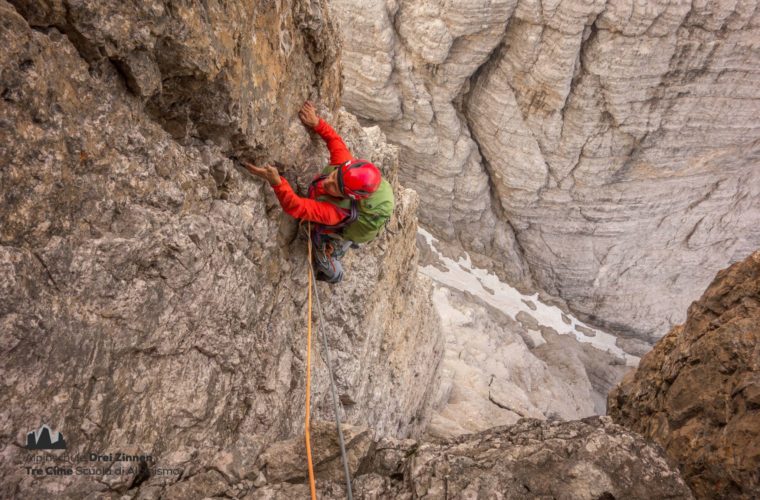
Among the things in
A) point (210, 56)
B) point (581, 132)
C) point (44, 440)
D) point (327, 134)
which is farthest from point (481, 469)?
point (581, 132)

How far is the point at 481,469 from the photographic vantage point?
358 cm

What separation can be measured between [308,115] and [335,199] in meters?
1.21

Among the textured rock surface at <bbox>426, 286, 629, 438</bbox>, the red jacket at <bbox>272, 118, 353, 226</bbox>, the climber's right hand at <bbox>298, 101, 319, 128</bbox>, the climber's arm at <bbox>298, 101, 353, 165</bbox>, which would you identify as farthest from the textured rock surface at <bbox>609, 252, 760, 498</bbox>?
the textured rock surface at <bbox>426, 286, 629, 438</bbox>

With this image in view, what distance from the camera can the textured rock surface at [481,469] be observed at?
338cm

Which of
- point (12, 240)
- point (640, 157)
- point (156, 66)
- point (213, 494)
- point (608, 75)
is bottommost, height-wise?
point (213, 494)

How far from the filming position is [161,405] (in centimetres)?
375

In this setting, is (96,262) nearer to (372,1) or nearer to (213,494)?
(213,494)

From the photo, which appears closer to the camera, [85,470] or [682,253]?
[85,470]

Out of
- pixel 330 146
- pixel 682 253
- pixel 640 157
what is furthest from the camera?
pixel 682 253

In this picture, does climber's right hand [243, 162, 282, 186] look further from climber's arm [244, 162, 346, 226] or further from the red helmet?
the red helmet

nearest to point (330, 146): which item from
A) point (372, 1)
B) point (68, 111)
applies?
point (68, 111)

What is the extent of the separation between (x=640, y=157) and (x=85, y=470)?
92.7ft

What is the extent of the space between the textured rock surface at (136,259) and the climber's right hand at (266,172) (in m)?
0.11

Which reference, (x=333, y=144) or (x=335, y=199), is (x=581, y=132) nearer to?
(x=333, y=144)
